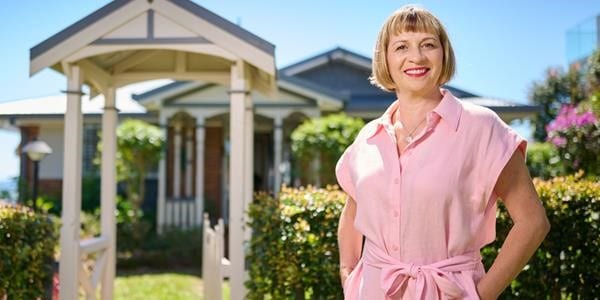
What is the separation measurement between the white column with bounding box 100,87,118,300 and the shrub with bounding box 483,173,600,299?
3.99 m

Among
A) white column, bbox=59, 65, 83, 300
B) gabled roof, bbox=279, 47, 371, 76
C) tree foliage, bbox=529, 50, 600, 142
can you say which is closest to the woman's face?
white column, bbox=59, 65, 83, 300

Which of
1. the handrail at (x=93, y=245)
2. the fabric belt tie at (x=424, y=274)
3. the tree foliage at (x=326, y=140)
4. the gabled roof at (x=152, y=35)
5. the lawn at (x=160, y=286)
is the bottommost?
the lawn at (x=160, y=286)

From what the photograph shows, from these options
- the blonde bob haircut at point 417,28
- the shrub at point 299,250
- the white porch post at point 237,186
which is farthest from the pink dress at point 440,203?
the white porch post at point 237,186

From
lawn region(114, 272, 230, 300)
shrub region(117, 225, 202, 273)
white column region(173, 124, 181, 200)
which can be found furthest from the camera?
white column region(173, 124, 181, 200)

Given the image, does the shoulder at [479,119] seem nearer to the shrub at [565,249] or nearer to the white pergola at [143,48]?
the shrub at [565,249]

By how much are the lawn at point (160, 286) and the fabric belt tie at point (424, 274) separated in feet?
26.5

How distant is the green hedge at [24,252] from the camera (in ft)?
16.2

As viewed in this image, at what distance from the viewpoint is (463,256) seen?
2020 mm

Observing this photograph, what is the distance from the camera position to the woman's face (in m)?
2.13

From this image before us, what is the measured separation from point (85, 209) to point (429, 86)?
15.5m

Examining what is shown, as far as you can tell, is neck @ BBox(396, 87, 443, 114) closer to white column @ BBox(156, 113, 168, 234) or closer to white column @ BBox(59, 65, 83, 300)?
white column @ BBox(59, 65, 83, 300)

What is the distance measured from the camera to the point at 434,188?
6.44ft

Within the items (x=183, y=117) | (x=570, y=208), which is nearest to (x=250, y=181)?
(x=570, y=208)

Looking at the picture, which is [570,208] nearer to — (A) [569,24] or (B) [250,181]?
(B) [250,181]
